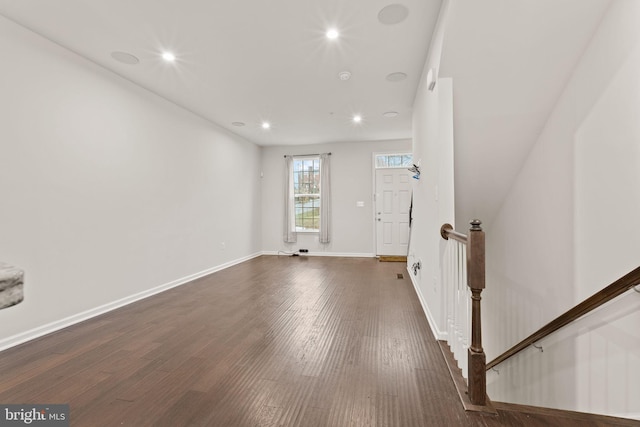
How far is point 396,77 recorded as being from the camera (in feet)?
10.4

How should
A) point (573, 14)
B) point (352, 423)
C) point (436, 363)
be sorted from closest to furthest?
1. point (352, 423)
2. point (573, 14)
3. point (436, 363)

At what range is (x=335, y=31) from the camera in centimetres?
237

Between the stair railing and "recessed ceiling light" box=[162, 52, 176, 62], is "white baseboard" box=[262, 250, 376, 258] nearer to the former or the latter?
"recessed ceiling light" box=[162, 52, 176, 62]

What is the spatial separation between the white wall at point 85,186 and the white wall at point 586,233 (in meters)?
4.20

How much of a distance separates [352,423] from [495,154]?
103 inches

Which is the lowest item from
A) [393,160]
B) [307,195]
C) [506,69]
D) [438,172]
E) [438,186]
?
[438,186]

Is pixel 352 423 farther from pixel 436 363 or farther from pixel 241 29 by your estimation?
pixel 241 29

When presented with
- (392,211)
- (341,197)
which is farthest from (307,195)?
(392,211)

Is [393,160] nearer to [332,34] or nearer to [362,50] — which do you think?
[362,50]

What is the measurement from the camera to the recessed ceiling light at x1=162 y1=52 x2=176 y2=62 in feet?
8.88

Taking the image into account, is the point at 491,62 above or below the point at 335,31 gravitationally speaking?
below

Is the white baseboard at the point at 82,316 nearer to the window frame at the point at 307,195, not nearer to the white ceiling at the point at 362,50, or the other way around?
the white ceiling at the point at 362,50

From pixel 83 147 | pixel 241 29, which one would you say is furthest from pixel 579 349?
pixel 83 147

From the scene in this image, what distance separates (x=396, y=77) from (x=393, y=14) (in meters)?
1.07
